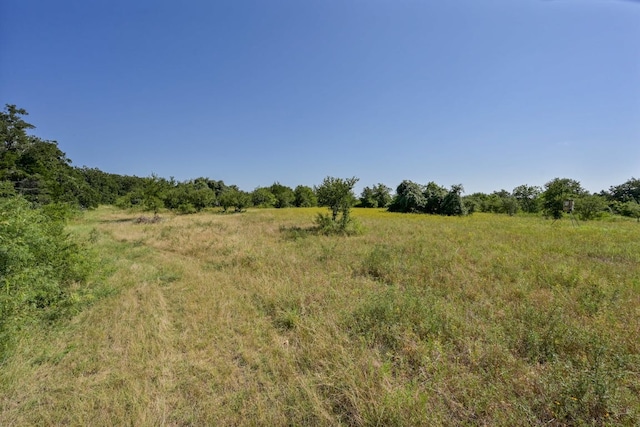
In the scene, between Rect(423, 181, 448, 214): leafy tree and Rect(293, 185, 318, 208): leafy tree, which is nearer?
Rect(423, 181, 448, 214): leafy tree

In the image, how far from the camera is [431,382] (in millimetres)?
3014

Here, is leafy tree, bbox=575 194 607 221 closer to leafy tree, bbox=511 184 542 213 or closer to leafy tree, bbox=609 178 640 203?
leafy tree, bbox=511 184 542 213

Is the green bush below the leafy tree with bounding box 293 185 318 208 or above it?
below

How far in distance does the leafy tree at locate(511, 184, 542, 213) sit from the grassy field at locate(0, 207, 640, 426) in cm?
4410

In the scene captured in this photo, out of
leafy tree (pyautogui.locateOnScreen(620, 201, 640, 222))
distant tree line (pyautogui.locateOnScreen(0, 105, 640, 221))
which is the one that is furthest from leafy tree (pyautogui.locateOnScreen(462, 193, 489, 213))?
leafy tree (pyautogui.locateOnScreen(620, 201, 640, 222))

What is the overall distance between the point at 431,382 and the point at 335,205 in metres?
13.6

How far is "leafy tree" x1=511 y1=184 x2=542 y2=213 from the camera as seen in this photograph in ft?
135

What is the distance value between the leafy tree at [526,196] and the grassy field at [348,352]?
44.1 meters

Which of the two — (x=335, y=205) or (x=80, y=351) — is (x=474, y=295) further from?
(x=335, y=205)

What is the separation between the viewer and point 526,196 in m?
48.2

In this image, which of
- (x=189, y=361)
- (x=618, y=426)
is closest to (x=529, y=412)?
(x=618, y=426)

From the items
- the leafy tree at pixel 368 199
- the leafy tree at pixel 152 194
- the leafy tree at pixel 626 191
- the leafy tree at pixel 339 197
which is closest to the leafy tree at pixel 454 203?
the leafy tree at pixel 368 199

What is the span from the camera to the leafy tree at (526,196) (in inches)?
1620

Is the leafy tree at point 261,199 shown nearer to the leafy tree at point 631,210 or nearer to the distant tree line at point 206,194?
the distant tree line at point 206,194
